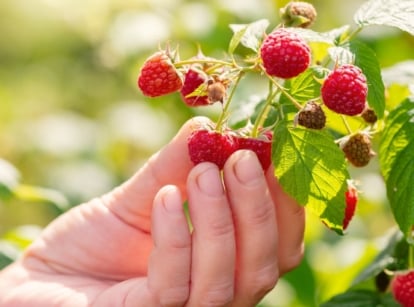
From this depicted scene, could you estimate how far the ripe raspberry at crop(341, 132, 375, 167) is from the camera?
134cm

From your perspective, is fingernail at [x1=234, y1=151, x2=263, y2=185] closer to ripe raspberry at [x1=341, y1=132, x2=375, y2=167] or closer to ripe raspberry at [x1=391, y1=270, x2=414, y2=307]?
ripe raspberry at [x1=341, y1=132, x2=375, y2=167]

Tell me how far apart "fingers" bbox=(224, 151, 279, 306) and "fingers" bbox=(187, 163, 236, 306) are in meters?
0.02

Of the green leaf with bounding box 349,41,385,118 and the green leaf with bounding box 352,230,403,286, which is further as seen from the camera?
the green leaf with bounding box 352,230,403,286

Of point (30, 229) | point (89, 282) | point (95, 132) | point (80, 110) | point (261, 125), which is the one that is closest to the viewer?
point (261, 125)

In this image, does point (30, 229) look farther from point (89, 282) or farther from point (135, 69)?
point (135, 69)

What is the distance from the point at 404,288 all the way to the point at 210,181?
12.3 inches

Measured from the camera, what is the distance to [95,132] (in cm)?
332

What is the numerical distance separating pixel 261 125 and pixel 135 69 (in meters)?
1.51

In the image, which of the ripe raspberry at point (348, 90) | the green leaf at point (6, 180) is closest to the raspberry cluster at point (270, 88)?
the ripe raspberry at point (348, 90)

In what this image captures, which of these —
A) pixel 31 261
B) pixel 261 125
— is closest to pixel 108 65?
pixel 31 261

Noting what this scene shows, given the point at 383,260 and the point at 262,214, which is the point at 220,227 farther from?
the point at 383,260

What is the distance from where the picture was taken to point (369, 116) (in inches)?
54.1

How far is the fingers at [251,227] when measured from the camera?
51.2 inches

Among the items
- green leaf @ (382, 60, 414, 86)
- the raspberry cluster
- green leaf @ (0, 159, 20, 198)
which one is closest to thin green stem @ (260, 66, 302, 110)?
the raspberry cluster
